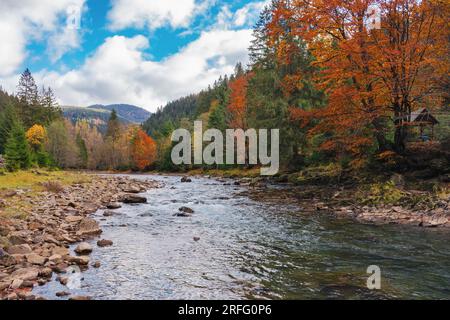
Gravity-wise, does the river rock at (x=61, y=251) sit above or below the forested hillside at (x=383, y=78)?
below

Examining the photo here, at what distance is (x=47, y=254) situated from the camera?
910 centimetres

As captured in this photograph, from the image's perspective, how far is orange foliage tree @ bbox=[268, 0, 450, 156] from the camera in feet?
62.5

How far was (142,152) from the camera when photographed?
82.6 meters

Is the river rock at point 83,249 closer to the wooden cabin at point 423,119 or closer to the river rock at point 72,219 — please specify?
the river rock at point 72,219

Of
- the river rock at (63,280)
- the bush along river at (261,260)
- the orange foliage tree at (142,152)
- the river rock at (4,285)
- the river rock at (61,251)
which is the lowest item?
the bush along river at (261,260)

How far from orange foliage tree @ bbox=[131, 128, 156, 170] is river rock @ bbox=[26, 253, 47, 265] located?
243ft

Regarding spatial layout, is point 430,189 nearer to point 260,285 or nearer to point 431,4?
point 431,4

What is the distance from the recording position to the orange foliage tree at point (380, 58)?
62.5 ft

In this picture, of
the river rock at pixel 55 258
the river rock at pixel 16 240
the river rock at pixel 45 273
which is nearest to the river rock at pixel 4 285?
the river rock at pixel 45 273

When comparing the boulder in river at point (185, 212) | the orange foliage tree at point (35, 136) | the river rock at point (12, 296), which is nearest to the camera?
the river rock at point (12, 296)

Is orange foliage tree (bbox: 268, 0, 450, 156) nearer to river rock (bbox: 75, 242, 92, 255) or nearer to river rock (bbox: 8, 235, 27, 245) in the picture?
river rock (bbox: 75, 242, 92, 255)

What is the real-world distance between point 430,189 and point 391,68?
24.9 feet

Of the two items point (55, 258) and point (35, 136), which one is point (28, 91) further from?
point (55, 258)

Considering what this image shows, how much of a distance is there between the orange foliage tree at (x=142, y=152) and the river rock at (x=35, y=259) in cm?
7400
